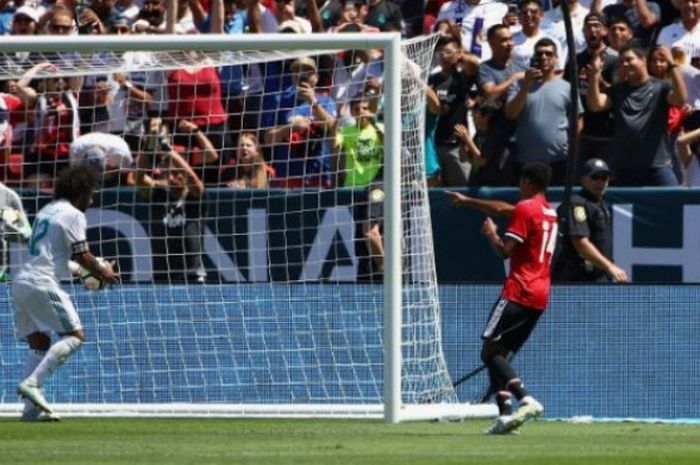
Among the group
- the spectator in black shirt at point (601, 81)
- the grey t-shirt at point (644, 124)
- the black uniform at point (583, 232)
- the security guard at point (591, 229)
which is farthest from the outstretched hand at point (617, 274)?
the spectator in black shirt at point (601, 81)

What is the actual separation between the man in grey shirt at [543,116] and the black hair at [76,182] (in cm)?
457

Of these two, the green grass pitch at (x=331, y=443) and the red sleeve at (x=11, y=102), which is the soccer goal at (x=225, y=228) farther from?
the green grass pitch at (x=331, y=443)

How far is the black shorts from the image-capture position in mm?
12789

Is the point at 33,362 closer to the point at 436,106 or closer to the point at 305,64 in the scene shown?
the point at 305,64

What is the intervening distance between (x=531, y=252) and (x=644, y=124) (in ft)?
12.3

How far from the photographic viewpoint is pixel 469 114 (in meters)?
17.0

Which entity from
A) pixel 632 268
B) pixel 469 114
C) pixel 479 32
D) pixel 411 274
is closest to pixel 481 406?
pixel 411 274

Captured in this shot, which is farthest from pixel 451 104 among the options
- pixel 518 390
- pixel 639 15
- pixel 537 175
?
pixel 518 390

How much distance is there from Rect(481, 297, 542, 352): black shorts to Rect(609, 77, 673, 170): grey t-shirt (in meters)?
3.82

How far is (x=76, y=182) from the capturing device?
13625 mm

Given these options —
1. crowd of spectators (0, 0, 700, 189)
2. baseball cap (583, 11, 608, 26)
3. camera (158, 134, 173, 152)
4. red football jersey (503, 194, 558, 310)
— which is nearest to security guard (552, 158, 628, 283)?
crowd of spectators (0, 0, 700, 189)

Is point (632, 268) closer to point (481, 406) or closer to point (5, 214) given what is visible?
point (481, 406)

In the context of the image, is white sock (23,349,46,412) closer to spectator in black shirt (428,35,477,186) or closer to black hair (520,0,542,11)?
spectator in black shirt (428,35,477,186)

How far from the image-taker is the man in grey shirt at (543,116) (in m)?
16.3
